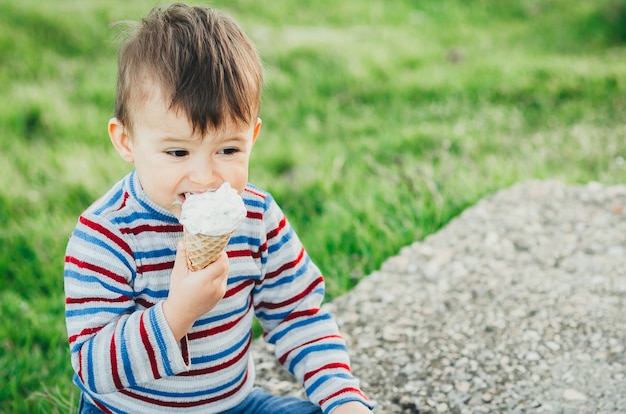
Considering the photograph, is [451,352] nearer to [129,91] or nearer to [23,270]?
[129,91]

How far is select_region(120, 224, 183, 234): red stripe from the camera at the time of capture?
1911mm

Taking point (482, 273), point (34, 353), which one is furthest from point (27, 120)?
point (482, 273)

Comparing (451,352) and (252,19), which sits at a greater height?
(252,19)

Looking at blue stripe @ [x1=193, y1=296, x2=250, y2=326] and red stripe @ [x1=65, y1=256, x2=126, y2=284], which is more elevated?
red stripe @ [x1=65, y1=256, x2=126, y2=284]

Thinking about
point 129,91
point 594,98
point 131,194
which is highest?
point 129,91

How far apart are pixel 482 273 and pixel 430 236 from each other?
44cm

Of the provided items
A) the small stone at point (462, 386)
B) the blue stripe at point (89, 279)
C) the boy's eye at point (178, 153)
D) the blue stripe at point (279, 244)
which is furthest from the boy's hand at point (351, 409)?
the boy's eye at point (178, 153)

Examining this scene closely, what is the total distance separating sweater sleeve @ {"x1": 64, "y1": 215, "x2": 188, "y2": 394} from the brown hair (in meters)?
0.33

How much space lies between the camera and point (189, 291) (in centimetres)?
178

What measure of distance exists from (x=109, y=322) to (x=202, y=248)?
1.16 ft

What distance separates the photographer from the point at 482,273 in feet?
10.6

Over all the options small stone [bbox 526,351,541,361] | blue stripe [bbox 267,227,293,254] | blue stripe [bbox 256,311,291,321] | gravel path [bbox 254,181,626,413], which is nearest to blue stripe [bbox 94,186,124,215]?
blue stripe [bbox 267,227,293,254]

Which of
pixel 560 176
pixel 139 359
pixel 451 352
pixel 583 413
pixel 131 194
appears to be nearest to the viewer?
pixel 139 359

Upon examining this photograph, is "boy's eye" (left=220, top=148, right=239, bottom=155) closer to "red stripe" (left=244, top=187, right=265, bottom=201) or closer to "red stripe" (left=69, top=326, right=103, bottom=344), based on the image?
"red stripe" (left=244, top=187, right=265, bottom=201)
